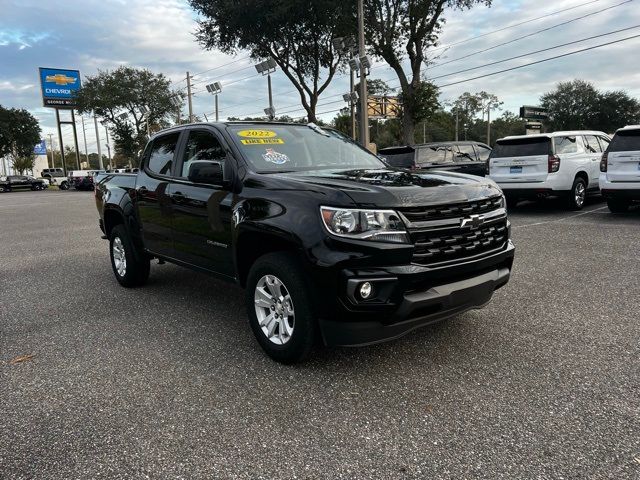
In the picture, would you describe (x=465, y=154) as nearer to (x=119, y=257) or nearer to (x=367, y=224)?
(x=119, y=257)

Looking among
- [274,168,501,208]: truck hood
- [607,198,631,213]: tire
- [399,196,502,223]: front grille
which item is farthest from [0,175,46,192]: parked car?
[399,196,502,223]: front grille

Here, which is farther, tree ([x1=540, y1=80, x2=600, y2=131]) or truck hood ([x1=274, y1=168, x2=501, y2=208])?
tree ([x1=540, y1=80, x2=600, y2=131])

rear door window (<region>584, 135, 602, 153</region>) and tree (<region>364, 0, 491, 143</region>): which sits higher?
tree (<region>364, 0, 491, 143</region>)

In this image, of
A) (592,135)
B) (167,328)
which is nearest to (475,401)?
(167,328)

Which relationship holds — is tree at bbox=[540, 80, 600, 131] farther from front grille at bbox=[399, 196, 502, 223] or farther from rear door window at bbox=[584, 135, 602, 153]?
front grille at bbox=[399, 196, 502, 223]

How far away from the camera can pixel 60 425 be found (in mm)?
2881

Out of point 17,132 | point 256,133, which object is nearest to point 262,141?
point 256,133

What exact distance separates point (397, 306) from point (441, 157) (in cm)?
1147

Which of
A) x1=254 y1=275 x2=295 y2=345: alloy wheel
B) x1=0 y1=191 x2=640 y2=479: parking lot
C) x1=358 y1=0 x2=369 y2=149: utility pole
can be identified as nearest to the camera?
x1=0 y1=191 x2=640 y2=479: parking lot

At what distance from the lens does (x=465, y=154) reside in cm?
1412

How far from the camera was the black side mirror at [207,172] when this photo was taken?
3.80 meters

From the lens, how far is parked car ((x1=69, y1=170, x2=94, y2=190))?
41219 mm

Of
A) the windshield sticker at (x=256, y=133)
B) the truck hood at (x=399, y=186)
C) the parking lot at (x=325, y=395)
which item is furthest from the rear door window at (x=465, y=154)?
the truck hood at (x=399, y=186)

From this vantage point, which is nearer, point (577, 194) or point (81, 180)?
point (577, 194)
